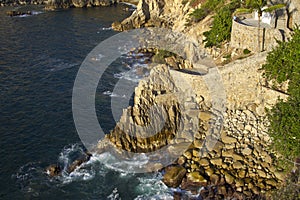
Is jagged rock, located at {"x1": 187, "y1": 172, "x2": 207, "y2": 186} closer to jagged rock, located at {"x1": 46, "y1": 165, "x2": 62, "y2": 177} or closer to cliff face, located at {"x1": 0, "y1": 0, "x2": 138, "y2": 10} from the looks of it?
jagged rock, located at {"x1": 46, "y1": 165, "x2": 62, "y2": 177}

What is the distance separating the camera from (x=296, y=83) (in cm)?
3906

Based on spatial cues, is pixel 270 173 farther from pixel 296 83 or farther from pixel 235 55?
pixel 235 55

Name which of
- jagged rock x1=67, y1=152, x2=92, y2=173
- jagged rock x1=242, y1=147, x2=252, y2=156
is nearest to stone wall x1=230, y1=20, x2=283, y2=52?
jagged rock x1=242, y1=147, x2=252, y2=156

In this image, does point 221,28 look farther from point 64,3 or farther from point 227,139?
point 64,3

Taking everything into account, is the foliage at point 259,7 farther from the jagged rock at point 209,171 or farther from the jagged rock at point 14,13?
the jagged rock at point 14,13

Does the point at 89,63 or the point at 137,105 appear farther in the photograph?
the point at 89,63

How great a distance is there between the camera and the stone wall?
47.2 m

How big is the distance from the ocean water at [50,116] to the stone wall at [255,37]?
20819mm

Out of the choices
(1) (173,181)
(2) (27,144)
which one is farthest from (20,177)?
(1) (173,181)

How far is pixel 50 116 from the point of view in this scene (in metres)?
52.3

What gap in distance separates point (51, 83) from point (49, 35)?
2992 cm

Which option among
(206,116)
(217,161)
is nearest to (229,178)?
(217,161)

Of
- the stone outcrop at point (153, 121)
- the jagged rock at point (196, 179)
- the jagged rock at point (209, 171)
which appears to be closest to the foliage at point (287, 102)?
the jagged rock at point (209, 171)

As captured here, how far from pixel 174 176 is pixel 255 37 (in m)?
22.5
